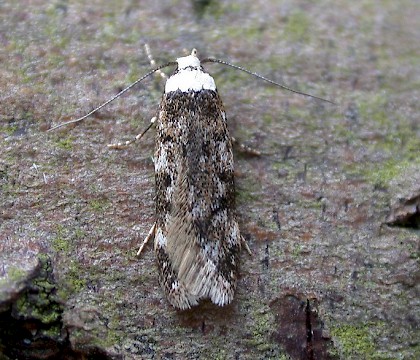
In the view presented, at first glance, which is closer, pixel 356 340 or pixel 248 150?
pixel 356 340

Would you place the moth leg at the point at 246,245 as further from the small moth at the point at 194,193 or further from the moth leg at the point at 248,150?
the moth leg at the point at 248,150

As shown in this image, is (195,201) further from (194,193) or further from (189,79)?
(189,79)

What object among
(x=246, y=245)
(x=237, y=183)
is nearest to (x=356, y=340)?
(x=246, y=245)

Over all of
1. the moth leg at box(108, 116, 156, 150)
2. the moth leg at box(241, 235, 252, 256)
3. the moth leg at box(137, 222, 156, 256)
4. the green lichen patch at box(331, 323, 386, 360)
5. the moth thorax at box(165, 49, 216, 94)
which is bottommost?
the green lichen patch at box(331, 323, 386, 360)

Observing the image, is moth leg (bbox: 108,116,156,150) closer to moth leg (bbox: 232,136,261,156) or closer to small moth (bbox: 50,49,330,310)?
small moth (bbox: 50,49,330,310)

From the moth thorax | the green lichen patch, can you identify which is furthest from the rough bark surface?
the moth thorax

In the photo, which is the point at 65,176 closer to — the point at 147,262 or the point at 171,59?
the point at 147,262
